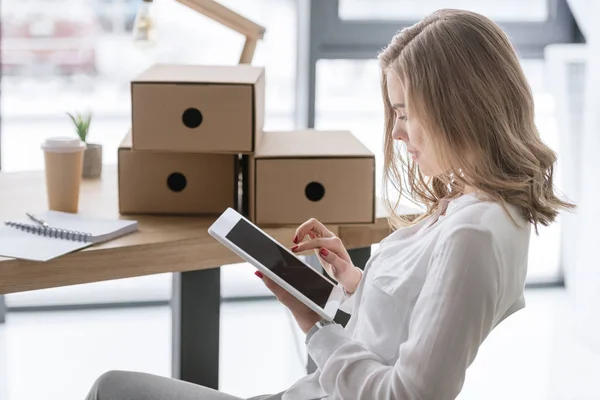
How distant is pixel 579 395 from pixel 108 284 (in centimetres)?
173

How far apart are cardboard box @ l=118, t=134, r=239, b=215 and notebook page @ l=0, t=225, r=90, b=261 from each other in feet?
0.83

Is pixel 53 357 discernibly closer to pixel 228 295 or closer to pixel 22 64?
pixel 228 295

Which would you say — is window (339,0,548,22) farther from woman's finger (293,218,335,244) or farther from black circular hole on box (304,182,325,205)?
woman's finger (293,218,335,244)

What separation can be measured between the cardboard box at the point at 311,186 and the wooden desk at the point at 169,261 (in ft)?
0.11

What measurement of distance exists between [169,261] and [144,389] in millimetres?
345

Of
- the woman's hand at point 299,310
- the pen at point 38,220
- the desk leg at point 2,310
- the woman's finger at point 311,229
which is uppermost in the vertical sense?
the woman's finger at point 311,229

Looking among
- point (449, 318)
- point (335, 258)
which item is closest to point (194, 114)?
point (335, 258)

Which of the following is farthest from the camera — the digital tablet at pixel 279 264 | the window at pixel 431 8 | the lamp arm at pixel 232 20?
the window at pixel 431 8

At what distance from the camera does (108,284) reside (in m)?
3.37

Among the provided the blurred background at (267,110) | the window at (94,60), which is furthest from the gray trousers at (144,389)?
the window at (94,60)

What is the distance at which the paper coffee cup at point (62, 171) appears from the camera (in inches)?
71.8

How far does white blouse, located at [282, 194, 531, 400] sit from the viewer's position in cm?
105

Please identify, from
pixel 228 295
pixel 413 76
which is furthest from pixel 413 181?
pixel 228 295

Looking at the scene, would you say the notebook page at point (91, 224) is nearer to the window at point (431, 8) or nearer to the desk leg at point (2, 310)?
the desk leg at point (2, 310)
